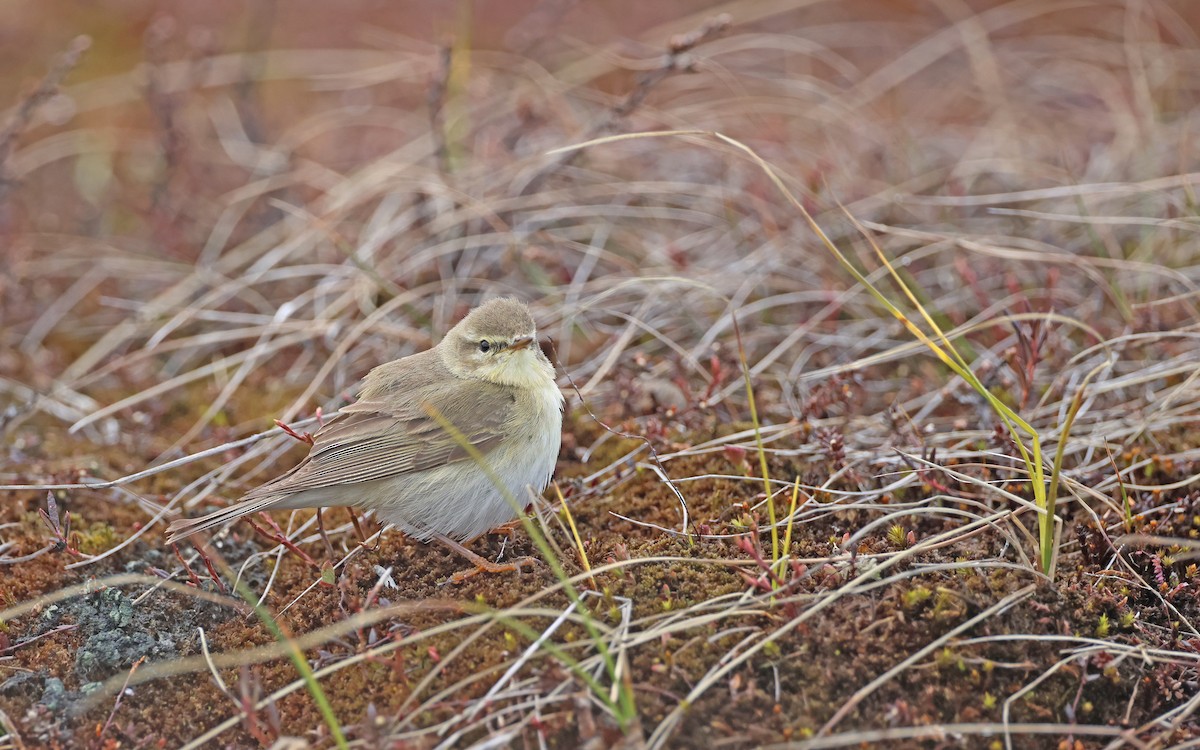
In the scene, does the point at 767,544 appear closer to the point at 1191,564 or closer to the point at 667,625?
the point at 667,625

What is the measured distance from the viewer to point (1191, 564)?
4164 mm

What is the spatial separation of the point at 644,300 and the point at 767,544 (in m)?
2.42

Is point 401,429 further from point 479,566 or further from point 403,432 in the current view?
point 479,566

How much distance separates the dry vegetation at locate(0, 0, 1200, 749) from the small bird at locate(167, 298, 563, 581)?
26 centimetres

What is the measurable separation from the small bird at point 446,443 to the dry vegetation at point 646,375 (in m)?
0.26

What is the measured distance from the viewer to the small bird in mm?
4363

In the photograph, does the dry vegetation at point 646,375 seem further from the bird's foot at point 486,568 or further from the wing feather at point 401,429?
the wing feather at point 401,429

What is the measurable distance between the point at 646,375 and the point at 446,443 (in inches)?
62.0

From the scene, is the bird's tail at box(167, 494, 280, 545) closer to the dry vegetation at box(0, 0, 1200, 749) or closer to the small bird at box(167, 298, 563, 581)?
the small bird at box(167, 298, 563, 581)

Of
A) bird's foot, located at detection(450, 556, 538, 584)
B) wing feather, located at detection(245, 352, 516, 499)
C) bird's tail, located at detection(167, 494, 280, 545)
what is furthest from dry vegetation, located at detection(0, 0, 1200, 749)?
wing feather, located at detection(245, 352, 516, 499)

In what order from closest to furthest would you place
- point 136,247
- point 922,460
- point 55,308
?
point 922,460, point 55,308, point 136,247

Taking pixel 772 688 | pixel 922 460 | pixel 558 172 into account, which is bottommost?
pixel 772 688

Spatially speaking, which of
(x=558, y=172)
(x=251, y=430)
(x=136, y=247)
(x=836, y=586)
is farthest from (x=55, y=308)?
(x=836, y=586)

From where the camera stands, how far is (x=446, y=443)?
14.9ft
